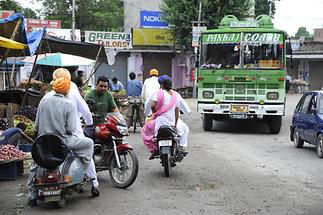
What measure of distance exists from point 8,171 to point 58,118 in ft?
7.50

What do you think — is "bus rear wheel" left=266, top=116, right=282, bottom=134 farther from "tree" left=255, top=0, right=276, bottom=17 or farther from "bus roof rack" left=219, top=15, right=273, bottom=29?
"tree" left=255, top=0, right=276, bottom=17

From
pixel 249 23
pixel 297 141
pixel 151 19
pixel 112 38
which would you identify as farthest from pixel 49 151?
pixel 151 19

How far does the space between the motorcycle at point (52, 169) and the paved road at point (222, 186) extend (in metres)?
0.22

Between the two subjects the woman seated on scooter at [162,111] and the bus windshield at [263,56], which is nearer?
the woman seated on scooter at [162,111]

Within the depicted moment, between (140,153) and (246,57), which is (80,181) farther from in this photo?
(246,57)

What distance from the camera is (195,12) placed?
1291 inches

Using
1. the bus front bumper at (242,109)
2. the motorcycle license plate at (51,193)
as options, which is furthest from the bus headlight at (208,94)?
the motorcycle license plate at (51,193)

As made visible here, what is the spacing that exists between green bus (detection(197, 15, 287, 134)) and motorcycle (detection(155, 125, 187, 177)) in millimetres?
6528

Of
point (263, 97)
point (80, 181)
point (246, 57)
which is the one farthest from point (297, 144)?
point (80, 181)

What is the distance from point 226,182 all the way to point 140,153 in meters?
3.38

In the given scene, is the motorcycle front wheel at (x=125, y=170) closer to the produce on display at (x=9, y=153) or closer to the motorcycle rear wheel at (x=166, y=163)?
the motorcycle rear wheel at (x=166, y=163)

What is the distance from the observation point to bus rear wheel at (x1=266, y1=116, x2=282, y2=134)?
48.8 ft

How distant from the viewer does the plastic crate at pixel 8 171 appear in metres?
7.89

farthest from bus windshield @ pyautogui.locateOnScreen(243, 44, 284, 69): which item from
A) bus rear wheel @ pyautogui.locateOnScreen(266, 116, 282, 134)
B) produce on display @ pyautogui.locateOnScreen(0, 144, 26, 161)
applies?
produce on display @ pyautogui.locateOnScreen(0, 144, 26, 161)
